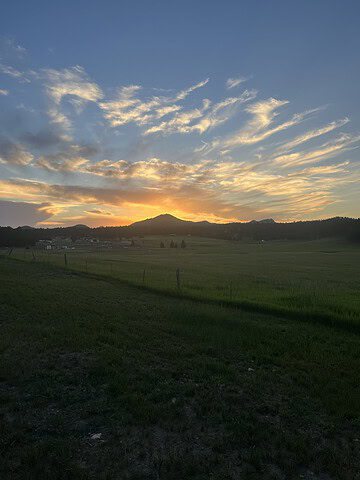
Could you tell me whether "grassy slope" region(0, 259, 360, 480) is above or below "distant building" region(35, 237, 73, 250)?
below

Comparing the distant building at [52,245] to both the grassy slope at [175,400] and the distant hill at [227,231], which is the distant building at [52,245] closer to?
the distant hill at [227,231]

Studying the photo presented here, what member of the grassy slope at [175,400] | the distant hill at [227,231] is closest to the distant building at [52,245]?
the distant hill at [227,231]

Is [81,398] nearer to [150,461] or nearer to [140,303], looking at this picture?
[150,461]

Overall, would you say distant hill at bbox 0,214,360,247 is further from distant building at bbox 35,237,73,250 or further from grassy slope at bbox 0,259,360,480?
grassy slope at bbox 0,259,360,480

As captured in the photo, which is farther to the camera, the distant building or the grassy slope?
the distant building

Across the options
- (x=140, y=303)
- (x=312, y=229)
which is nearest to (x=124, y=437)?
(x=140, y=303)

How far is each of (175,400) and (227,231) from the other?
17249 centimetres

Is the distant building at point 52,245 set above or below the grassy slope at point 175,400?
above

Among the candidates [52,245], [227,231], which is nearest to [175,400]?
[52,245]

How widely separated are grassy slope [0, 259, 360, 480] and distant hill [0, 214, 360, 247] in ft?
384

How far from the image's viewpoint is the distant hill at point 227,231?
128m

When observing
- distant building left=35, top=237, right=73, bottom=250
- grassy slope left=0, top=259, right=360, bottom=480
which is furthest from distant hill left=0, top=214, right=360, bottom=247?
grassy slope left=0, top=259, right=360, bottom=480

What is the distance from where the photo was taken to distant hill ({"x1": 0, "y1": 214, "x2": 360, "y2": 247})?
128 meters

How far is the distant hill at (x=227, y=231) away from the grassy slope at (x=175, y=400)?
384ft
